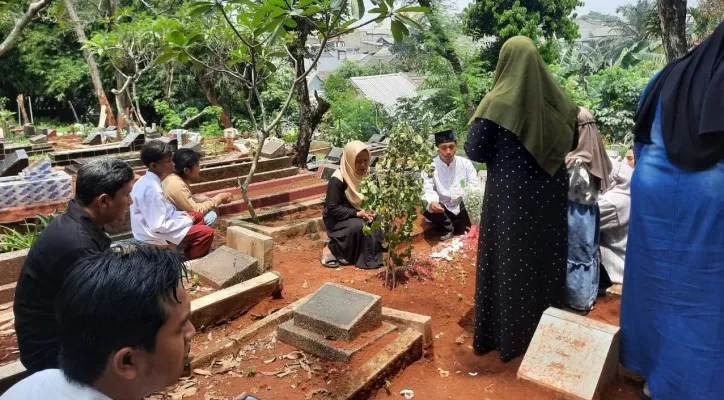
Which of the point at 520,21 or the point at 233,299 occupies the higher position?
the point at 520,21

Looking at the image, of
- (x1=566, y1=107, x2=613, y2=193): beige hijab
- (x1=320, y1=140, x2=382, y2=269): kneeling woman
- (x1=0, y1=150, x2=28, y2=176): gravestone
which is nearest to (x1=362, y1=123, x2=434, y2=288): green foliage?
(x1=320, y1=140, x2=382, y2=269): kneeling woman

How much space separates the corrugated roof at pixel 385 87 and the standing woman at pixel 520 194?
2213 centimetres

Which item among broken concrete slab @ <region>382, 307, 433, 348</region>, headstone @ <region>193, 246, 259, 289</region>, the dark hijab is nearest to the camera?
the dark hijab

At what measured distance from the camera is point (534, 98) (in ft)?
10.1

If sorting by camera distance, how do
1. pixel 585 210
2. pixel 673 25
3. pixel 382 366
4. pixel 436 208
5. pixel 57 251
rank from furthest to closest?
pixel 673 25 < pixel 436 208 < pixel 585 210 < pixel 382 366 < pixel 57 251

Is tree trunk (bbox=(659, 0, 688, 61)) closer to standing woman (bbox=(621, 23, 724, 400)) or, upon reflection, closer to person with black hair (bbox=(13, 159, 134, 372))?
standing woman (bbox=(621, 23, 724, 400))

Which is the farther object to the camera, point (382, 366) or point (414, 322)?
point (414, 322)

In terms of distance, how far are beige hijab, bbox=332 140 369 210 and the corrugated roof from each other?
65.8 feet

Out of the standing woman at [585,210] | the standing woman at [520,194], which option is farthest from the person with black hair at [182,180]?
the standing woman at [585,210]

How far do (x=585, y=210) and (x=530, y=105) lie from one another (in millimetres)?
1135

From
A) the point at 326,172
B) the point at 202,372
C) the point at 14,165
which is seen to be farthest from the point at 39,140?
the point at 202,372

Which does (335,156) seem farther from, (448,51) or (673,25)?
(448,51)

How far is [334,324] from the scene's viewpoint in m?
3.45

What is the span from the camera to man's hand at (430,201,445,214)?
5.79 m
